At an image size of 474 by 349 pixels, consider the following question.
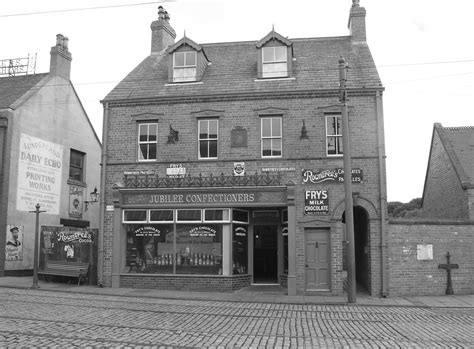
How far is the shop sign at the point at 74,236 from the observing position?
1969 centimetres

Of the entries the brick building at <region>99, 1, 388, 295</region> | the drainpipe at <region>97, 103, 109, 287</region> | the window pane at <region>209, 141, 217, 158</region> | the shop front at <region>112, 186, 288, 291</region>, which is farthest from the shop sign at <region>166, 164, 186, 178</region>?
the drainpipe at <region>97, 103, 109, 287</region>

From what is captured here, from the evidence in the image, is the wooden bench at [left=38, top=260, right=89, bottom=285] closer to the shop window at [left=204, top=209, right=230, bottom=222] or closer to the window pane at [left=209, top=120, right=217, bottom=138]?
the shop window at [left=204, top=209, right=230, bottom=222]

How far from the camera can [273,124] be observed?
61.7ft

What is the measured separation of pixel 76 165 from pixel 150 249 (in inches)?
400

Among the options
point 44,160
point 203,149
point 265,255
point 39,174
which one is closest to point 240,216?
point 265,255

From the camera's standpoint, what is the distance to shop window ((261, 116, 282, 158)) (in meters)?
18.6

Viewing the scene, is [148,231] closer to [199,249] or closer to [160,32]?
[199,249]

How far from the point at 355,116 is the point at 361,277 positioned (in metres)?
6.61

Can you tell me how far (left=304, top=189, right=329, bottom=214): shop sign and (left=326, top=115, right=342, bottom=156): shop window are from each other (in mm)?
1548

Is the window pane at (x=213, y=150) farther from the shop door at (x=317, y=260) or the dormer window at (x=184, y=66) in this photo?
the shop door at (x=317, y=260)

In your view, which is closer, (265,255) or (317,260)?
(317,260)

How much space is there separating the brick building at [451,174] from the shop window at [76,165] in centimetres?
1845

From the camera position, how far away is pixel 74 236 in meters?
20.0

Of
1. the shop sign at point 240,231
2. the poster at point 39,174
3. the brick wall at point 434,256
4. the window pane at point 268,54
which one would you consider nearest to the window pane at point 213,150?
the shop sign at point 240,231
